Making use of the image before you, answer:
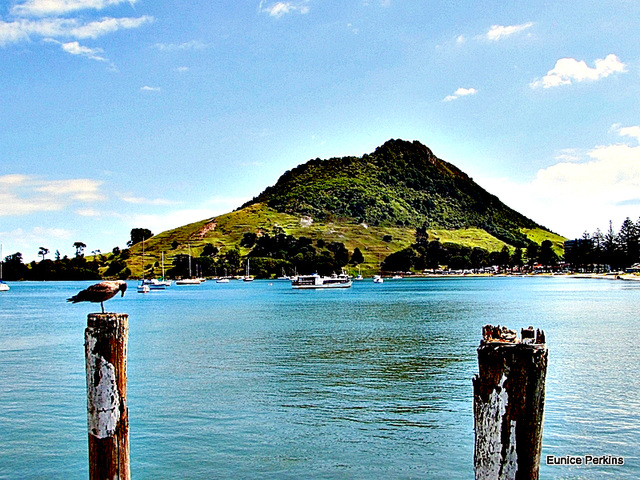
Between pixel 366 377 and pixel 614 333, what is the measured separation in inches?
1199

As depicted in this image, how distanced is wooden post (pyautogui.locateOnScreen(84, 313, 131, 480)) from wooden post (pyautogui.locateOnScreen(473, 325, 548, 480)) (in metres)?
5.86

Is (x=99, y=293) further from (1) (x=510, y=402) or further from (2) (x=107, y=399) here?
(1) (x=510, y=402)

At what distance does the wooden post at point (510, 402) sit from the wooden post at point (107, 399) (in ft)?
19.2

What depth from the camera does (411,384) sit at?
29.8 metres

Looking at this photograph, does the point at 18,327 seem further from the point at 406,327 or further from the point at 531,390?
the point at 531,390

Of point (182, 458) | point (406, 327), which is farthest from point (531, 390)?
point (406, 327)

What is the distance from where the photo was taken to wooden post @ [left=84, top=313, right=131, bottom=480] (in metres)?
10.8

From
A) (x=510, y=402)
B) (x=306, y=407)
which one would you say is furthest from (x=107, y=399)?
(x=306, y=407)

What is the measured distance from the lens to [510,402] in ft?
28.5

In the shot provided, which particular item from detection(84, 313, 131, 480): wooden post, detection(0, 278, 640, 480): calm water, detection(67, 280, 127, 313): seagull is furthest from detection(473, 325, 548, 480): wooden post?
detection(0, 278, 640, 480): calm water

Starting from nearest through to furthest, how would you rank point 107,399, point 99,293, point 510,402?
1. point 510,402
2. point 107,399
3. point 99,293

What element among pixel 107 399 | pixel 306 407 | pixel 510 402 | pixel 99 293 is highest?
pixel 99 293

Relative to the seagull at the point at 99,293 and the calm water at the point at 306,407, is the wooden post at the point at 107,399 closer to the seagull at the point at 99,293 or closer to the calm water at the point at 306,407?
the seagull at the point at 99,293

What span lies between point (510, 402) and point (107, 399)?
6539 millimetres
